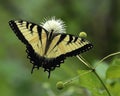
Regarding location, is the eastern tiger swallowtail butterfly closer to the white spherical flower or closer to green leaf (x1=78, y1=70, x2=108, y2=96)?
the white spherical flower

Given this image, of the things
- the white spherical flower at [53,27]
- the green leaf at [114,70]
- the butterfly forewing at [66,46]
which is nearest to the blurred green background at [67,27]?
the white spherical flower at [53,27]

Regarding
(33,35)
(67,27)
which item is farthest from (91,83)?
(67,27)

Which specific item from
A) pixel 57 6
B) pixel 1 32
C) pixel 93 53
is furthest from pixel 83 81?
pixel 1 32

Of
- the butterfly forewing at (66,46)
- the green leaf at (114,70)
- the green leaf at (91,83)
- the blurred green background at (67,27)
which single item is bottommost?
the blurred green background at (67,27)

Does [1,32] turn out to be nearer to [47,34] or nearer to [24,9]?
[24,9]

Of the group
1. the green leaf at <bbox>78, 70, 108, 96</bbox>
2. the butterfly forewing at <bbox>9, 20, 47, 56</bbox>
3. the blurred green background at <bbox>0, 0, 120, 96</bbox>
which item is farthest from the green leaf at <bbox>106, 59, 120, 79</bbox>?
the blurred green background at <bbox>0, 0, 120, 96</bbox>

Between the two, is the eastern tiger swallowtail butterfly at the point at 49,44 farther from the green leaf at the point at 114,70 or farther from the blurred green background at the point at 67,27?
the blurred green background at the point at 67,27
